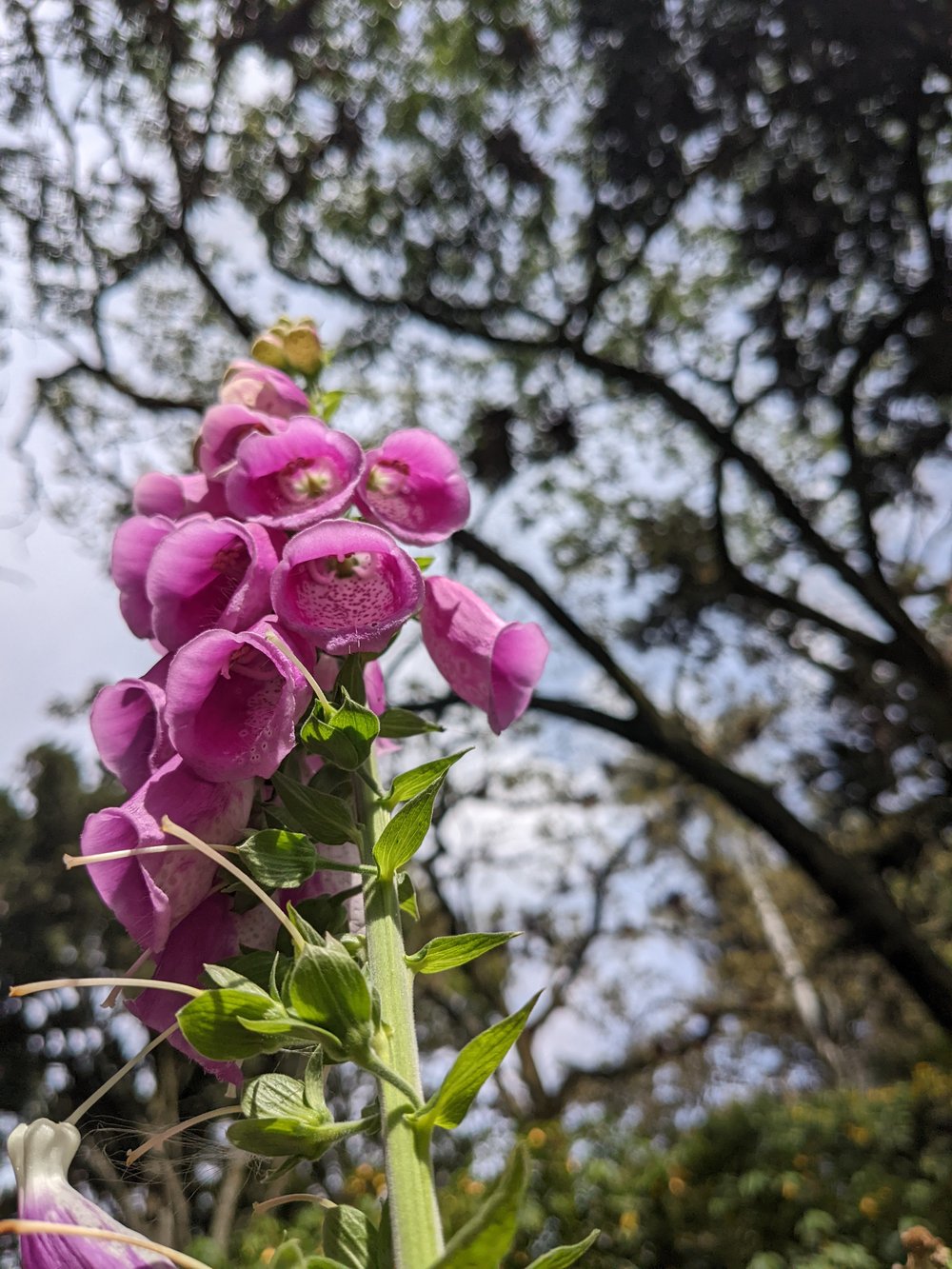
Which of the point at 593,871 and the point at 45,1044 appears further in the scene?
the point at 593,871

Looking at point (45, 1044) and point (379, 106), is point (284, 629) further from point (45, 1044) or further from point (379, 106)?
point (45, 1044)

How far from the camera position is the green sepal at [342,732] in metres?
0.48

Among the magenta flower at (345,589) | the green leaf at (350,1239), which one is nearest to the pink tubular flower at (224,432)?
the magenta flower at (345,589)

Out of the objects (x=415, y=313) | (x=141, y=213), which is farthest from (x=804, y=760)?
(x=141, y=213)

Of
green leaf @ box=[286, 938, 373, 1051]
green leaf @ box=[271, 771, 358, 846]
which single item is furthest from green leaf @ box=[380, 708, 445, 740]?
green leaf @ box=[286, 938, 373, 1051]

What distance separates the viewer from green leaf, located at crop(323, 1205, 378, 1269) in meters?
0.40

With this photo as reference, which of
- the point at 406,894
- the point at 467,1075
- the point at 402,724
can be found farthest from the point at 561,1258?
the point at 402,724

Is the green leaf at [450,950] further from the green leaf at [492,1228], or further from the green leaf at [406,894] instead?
the green leaf at [492,1228]

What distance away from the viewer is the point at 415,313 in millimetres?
5039

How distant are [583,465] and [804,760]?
2.87 meters

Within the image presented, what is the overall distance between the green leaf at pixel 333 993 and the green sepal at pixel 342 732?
0.41ft

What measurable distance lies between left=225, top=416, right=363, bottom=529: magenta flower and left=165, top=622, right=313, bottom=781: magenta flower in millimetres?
118

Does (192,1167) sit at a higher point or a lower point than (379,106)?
lower

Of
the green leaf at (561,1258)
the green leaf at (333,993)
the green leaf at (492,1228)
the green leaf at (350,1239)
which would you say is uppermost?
the green leaf at (333,993)
